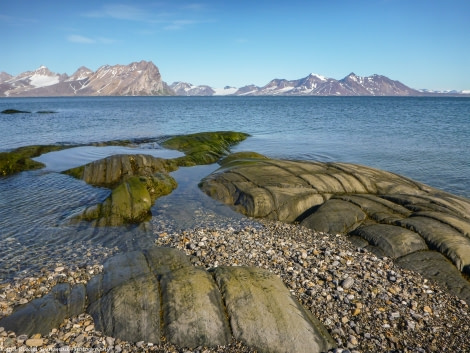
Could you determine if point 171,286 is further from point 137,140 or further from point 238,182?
point 137,140

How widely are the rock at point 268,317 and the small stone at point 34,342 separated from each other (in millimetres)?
4192

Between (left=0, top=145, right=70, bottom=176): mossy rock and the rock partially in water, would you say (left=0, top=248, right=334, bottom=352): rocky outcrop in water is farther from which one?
(left=0, top=145, right=70, bottom=176): mossy rock

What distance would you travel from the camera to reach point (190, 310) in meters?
7.63

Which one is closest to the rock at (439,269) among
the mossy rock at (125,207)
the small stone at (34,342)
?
the small stone at (34,342)

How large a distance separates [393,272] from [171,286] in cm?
691

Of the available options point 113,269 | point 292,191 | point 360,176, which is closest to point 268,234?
point 292,191

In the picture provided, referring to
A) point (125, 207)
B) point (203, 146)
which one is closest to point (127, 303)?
point (125, 207)

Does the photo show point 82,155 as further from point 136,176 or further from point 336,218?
point 336,218

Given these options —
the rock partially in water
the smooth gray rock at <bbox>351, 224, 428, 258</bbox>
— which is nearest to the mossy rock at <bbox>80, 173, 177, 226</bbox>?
the rock partially in water

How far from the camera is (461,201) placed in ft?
49.5

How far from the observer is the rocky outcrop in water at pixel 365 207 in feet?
35.6

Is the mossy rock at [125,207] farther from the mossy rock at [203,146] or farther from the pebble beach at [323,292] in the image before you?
the mossy rock at [203,146]

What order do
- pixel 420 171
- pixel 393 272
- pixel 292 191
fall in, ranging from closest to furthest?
pixel 393 272
pixel 292 191
pixel 420 171

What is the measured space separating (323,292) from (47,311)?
23.9 ft
